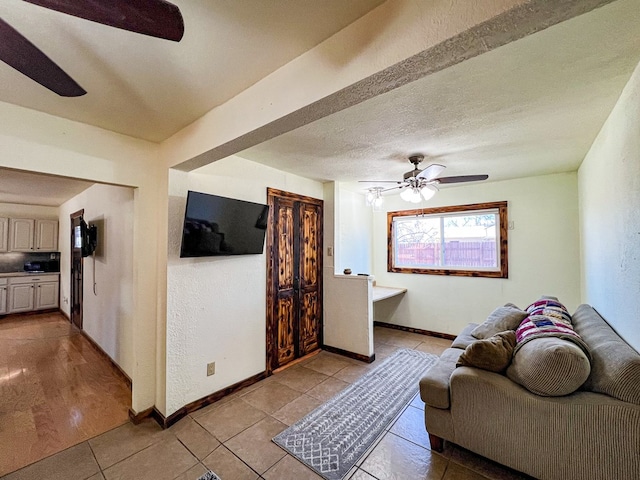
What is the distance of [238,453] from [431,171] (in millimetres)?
2660

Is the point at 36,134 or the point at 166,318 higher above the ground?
the point at 36,134

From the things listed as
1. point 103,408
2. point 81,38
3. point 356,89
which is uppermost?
point 81,38

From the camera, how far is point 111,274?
3.45m

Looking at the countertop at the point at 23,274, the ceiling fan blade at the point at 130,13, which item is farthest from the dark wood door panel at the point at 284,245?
the countertop at the point at 23,274

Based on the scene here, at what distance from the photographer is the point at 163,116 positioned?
1926 mm

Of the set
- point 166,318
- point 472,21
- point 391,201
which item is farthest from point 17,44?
point 391,201

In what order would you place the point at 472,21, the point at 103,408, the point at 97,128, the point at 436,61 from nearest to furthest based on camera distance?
the point at 472,21
the point at 436,61
the point at 97,128
the point at 103,408

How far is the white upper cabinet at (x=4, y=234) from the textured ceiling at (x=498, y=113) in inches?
239

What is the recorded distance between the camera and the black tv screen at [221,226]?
230 cm

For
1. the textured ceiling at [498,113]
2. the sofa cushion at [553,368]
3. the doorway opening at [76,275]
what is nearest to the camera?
the textured ceiling at [498,113]

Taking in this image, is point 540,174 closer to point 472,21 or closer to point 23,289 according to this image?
point 472,21

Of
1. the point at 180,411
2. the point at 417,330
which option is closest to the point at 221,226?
the point at 180,411

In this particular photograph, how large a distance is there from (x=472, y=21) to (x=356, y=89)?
1.42ft

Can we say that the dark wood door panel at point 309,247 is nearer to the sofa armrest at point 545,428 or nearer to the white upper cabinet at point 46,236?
the sofa armrest at point 545,428
